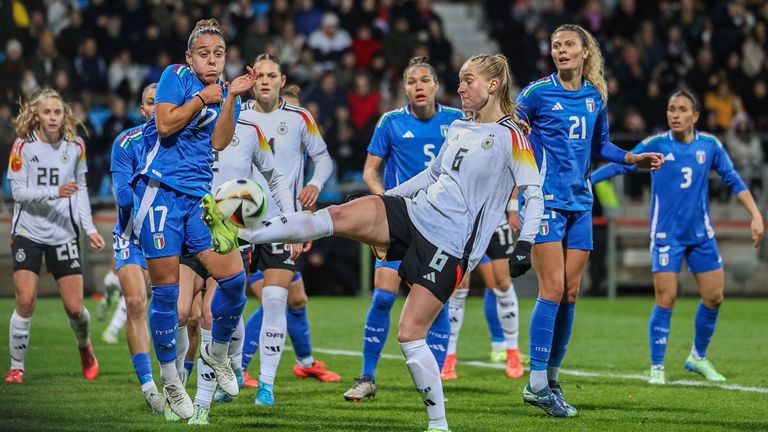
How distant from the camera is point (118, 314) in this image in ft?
41.3

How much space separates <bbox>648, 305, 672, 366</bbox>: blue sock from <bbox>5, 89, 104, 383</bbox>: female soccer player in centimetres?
468

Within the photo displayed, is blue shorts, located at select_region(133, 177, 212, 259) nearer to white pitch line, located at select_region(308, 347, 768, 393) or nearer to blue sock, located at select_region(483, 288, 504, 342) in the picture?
white pitch line, located at select_region(308, 347, 768, 393)

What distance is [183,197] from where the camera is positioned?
23.4ft

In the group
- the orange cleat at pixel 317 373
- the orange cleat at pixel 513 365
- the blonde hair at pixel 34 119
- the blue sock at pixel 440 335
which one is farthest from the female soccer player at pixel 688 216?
the blonde hair at pixel 34 119

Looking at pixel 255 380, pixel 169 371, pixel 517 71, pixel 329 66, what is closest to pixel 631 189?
pixel 517 71

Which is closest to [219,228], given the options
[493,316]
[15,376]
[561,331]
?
[561,331]

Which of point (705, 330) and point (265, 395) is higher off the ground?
point (705, 330)

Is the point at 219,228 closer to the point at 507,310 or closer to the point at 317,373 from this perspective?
the point at 317,373

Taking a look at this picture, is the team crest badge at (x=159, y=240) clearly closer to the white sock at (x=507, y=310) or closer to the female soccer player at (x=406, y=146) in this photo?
the female soccer player at (x=406, y=146)

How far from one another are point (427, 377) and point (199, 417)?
1.53 m

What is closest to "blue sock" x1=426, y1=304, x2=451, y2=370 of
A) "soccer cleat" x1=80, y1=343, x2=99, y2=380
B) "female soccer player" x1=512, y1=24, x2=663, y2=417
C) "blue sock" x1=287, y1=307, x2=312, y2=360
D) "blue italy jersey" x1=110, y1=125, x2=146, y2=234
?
"female soccer player" x1=512, y1=24, x2=663, y2=417

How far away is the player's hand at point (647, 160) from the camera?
26.1 ft

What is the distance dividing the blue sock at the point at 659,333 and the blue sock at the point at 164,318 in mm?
4443

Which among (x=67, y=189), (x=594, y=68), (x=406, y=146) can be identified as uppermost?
(x=594, y=68)
